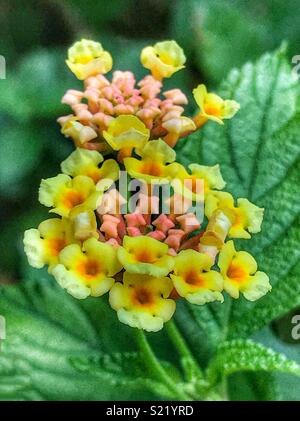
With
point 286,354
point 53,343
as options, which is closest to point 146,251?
point 53,343

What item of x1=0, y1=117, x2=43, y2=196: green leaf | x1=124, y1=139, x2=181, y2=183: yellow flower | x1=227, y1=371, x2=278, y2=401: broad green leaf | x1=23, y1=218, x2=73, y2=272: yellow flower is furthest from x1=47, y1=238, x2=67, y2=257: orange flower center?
x1=0, y1=117, x2=43, y2=196: green leaf

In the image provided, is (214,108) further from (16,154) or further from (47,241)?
(16,154)

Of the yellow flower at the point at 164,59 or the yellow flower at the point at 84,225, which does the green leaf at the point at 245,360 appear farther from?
the yellow flower at the point at 164,59

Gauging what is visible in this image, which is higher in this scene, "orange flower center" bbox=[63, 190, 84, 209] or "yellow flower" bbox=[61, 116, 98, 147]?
"yellow flower" bbox=[61, 116, 98, 147]

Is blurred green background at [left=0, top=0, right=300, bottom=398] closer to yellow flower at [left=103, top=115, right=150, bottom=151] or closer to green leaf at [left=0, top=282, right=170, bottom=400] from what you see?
green leaf at [left=0, top=282, right=170, bottom=400]

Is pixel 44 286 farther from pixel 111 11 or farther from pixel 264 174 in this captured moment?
pixel 111 11
